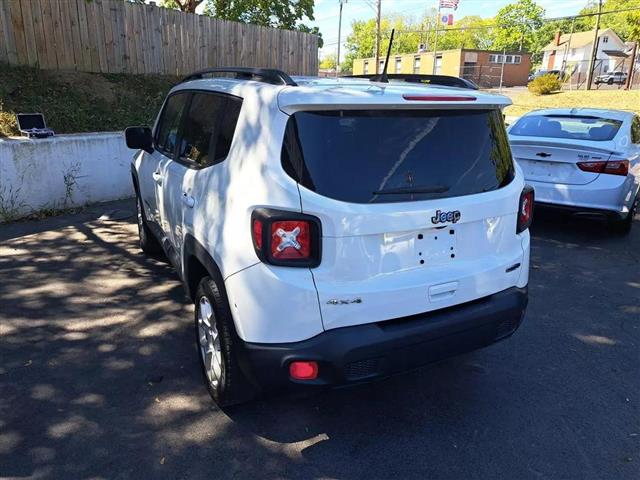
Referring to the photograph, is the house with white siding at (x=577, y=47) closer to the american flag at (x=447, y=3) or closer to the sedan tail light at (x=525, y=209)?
the american flag at (x=447, y=3)

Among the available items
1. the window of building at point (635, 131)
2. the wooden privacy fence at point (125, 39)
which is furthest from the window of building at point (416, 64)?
the window of building at point (635, 131)

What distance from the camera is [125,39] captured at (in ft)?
33.7

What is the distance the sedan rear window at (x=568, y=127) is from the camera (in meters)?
6.64

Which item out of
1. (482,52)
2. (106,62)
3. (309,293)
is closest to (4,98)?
(106,62)

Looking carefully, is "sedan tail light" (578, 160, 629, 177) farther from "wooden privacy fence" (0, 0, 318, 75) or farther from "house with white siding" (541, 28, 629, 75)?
"house with white siding" (541, 28, 629, 75)

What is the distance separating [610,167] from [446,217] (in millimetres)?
4610

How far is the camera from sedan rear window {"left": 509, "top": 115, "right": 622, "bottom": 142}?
6.64 metres

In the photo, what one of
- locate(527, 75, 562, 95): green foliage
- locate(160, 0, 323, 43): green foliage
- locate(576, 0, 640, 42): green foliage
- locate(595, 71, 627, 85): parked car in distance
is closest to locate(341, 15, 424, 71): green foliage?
locate(576, 0, 640, 42): green foliage

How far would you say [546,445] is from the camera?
9.23 ft

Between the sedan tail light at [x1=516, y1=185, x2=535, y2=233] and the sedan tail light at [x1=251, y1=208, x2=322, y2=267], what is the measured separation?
54.9 inches

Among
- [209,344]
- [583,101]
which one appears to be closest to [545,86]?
[583,101]

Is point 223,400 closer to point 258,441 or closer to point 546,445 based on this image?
point 258,441

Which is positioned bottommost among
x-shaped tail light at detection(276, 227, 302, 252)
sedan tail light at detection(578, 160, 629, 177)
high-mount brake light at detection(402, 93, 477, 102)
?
sedan tail light at detection(578, 160, 629, 177)

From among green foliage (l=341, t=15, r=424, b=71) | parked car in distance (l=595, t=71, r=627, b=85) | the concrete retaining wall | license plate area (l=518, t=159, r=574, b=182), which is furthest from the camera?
green foliage (l=341, t=15, r=424, b=71)
